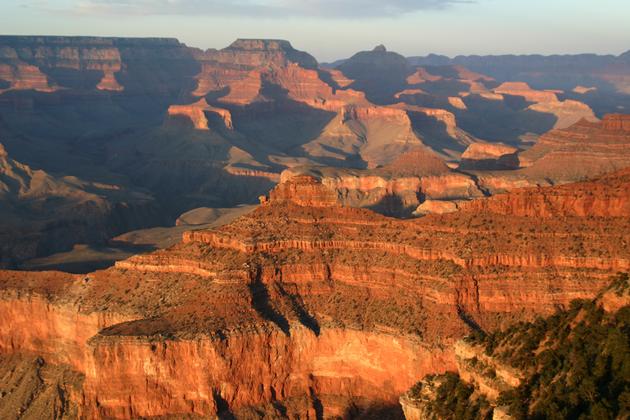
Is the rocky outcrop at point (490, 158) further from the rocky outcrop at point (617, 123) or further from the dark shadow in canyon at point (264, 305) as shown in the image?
the dark shadow in canyon at point (264, 305)

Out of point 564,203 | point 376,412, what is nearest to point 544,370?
point 376,412

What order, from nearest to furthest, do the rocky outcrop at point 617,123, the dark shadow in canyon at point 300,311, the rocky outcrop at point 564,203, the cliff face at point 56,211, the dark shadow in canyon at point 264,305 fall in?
the dark shadow in canyon at point 264,305, the dark shadow in canyon at point 300,311, the rocky outcrop at point 564,203, the cliff face at point 56,211, the rocky outcrop at point 617,123

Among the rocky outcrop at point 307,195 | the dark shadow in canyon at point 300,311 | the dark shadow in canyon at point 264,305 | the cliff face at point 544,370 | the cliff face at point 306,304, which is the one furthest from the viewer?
the rocky outcrop at point 307,195

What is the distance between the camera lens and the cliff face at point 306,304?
53.0 meters

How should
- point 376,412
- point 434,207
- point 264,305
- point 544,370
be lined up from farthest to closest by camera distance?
point 434,207
point 264,305
point 376,412
point 544,370

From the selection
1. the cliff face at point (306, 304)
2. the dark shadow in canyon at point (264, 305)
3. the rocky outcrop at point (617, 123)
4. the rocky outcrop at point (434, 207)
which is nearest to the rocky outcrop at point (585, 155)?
the rocky outcrop at point (617, 123)

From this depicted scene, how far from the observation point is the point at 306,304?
5797 centimetres

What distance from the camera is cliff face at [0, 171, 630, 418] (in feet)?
174

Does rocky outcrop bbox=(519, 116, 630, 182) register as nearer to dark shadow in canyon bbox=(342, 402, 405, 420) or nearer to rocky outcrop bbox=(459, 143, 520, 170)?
rocky outcrop bbox=(459, 143, 520, 170)

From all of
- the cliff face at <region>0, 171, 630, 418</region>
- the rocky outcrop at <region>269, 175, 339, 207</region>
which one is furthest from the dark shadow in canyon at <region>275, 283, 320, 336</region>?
the rocky outcrop at <region>269, 175, 339, 207</region>

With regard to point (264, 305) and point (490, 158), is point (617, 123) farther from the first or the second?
point (264, 305)

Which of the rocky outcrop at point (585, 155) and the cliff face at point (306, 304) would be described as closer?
the cliff face at point (306, 304)

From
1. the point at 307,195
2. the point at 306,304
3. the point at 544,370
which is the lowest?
the point at 306,304

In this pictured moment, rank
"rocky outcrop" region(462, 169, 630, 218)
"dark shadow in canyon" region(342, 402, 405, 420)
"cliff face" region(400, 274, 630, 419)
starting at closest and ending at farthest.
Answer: "cliff face" region(400, 274, 630, 419) < "dark shadow in canyon" region(342, 402, 405, 420) < "rocky outcrop" region(462, 169, 630, 218)
